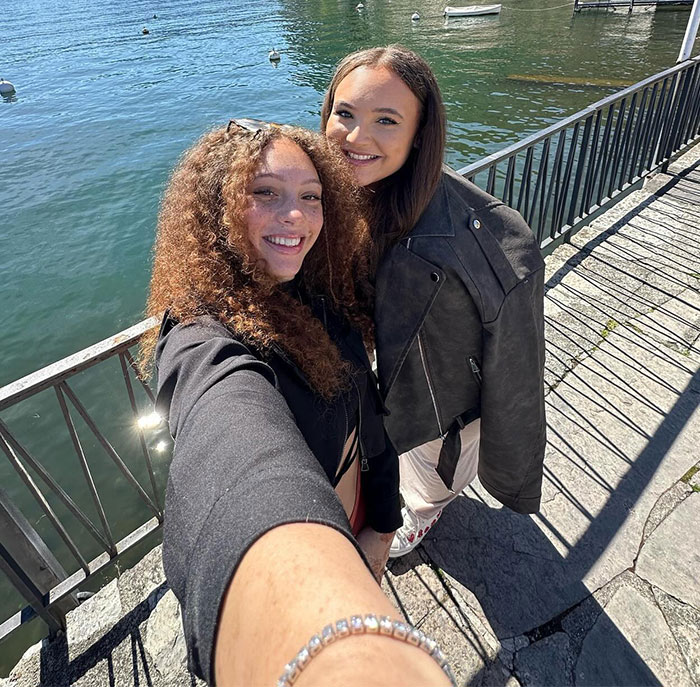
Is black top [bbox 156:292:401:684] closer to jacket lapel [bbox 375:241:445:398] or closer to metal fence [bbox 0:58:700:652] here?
jacket lapel [bbox 375:241:445:398]

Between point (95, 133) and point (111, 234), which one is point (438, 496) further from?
point (95, 133)

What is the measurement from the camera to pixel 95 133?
19.0 m

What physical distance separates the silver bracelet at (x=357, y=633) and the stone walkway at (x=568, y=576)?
1775 mm

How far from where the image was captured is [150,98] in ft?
76.3

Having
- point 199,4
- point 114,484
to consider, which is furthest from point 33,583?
point 199,4

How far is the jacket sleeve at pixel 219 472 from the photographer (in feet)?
2.51

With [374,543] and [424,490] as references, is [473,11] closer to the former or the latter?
[424,490]

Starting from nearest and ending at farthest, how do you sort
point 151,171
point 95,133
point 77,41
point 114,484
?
point 114,484
point 151,171
point 95,133
point 77,41

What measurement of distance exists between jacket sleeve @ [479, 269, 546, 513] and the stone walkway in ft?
1.61

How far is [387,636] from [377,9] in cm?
5486

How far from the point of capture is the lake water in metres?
11.3

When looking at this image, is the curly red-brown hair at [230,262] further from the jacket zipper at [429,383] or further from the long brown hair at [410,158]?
the jacket zipper at [429,383]

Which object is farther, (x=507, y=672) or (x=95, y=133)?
(x=95, y=133)

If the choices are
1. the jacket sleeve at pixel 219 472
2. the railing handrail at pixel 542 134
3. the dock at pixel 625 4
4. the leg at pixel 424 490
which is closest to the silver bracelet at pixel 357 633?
the jacket sleeve at pixel 219 472
